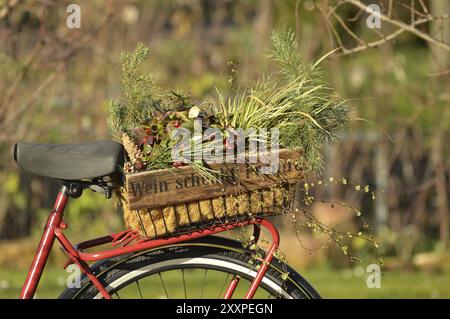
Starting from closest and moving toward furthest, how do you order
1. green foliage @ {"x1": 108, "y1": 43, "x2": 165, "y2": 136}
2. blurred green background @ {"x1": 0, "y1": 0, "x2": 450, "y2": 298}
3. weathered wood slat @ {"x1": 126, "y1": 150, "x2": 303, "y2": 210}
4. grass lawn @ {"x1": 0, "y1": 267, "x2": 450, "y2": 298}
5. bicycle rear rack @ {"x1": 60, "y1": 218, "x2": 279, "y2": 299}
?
weathered wood slat @ {"x1": 126, "y1": 150, "x2": 303, "y2": 210} < bicycle rear rack @ {"x1": 60, "y1": 218, "x2": 279, "y2": 299} < green foliage @ {"x1": 108, "y1": 43, "x2": 165, "y2": 136} < grass lawn @ {"x1": 0, "y1": 267, "x2": 450, "y2": 298} < blurred green background @ {"x1": 0, "y1": 0, "x2": 450, "y2": 298}

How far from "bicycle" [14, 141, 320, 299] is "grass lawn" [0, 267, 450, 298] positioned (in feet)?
8.89

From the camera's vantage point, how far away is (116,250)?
3.17 m

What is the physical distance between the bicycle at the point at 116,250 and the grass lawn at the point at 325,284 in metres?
2.71

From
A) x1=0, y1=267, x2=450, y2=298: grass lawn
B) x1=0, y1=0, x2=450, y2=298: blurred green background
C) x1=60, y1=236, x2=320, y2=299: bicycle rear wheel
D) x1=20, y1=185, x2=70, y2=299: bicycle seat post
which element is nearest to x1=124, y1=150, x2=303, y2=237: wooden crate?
→ x1=60, y1=236, x2=320, y2=299: bicycle rear wheel

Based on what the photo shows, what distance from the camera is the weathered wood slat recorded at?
3066mm

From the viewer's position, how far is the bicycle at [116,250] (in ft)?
10.2

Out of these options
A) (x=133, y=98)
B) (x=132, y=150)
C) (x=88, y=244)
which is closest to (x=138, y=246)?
(x=88, y=244)

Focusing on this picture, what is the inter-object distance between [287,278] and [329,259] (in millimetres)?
5299

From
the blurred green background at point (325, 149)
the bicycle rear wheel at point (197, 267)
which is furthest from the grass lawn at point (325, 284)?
the bicycle rear wheel at point (197, 267)

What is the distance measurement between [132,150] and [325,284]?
4613mm

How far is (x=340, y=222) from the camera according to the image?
857 centimetres

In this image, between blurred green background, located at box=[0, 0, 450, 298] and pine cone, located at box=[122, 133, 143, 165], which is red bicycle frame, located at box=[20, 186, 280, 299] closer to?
pine cone, located at box=[122, 133, 143, 165]

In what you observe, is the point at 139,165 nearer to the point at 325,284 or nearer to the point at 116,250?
the point at 116,250

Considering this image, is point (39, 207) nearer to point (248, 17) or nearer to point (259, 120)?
point (248, 17)
